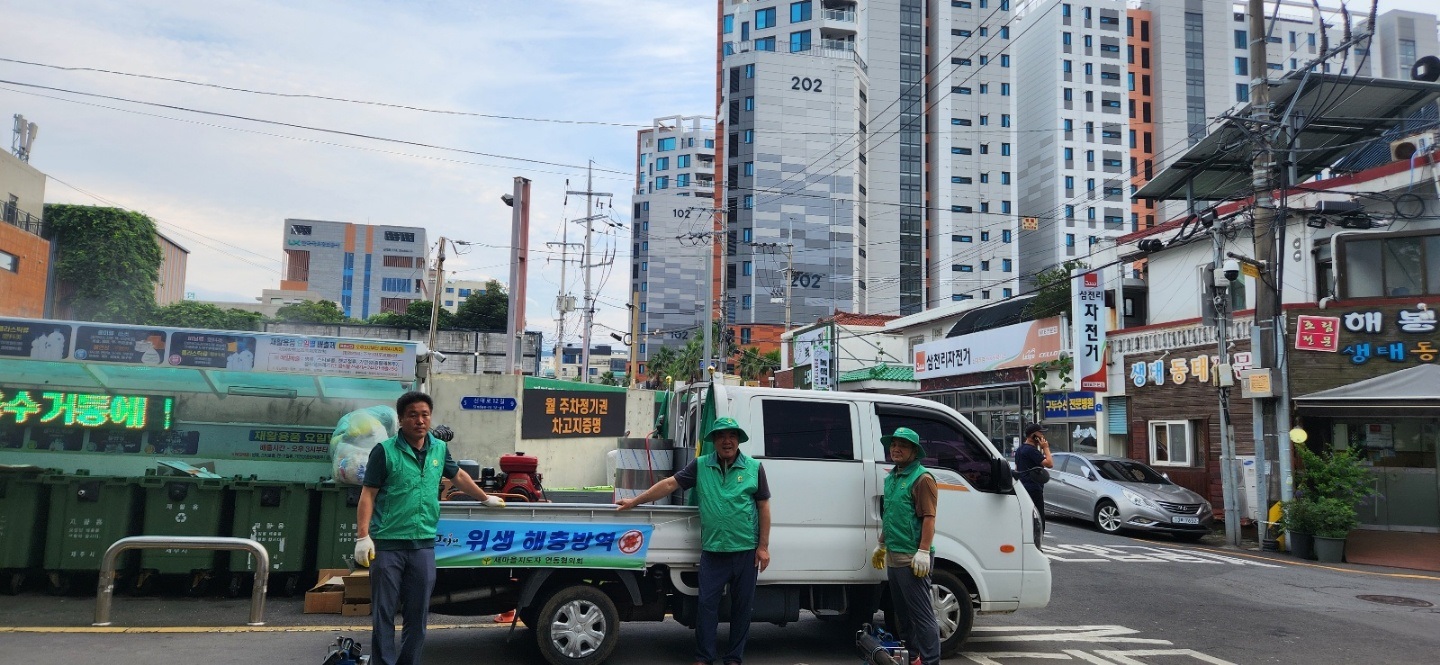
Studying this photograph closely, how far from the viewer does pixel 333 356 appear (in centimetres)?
1146

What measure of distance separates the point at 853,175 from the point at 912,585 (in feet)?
262

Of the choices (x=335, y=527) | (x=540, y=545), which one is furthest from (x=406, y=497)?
(x=335, y=527)

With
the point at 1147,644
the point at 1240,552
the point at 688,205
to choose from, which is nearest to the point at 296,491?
the point at 1147,644

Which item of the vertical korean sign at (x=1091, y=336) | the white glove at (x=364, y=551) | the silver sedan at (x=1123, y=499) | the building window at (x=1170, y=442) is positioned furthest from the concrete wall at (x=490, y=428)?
the white glove at (x=364, y=551)

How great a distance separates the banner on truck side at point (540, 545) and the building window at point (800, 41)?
83.7 meters

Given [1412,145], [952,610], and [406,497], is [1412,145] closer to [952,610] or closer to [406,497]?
[952,610]

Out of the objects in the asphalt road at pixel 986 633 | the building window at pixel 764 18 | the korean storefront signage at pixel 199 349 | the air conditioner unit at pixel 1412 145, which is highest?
the building window at pixel 764 18

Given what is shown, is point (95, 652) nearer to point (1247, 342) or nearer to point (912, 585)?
point (912, 585)

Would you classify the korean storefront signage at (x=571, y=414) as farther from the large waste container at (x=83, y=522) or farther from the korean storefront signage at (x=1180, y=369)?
the large waste container at (x=83, y=522)

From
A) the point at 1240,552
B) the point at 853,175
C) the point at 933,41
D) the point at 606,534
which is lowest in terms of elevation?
the point at 1240,552

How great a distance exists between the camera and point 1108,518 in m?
17.9

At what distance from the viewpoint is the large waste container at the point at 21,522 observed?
29.4 feet

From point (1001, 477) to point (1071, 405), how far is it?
2117 centimetres

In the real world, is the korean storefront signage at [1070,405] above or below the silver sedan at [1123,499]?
above
